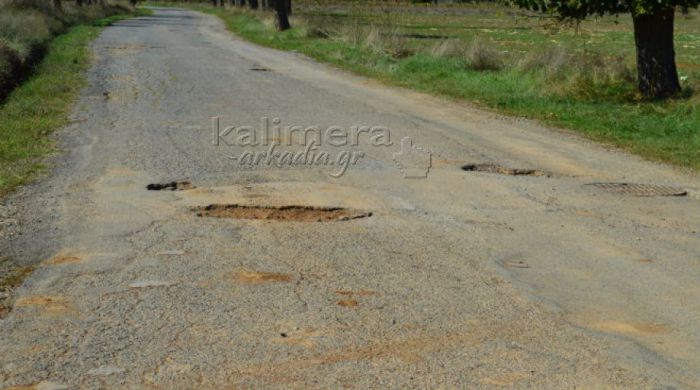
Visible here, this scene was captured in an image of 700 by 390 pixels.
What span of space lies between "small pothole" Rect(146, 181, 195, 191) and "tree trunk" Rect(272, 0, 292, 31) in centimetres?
2882

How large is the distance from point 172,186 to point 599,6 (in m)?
9.36

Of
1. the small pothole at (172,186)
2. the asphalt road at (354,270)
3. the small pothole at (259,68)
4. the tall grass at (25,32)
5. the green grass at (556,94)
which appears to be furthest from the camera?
the small pothole at (259,68)

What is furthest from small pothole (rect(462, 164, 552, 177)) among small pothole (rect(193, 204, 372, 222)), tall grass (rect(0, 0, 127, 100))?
tall grass (rect(0, 0, 127, 100))

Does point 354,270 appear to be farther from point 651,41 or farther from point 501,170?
point 651,41

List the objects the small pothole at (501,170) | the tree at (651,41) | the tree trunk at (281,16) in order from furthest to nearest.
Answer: the tree trunk at (281,16)
the tree at (651,41)
the small pothole at (501,170)

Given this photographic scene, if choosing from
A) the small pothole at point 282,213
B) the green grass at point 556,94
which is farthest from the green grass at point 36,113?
the green grass at point 556,94

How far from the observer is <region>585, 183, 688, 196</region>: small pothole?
30.0 ft

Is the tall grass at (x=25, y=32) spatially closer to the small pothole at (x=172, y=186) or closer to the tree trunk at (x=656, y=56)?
the small pothole at (x=172, y=186)

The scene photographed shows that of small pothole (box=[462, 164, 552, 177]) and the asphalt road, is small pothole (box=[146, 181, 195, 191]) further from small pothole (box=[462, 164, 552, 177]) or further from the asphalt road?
small pothole (box=[462, 164, 552, 177])

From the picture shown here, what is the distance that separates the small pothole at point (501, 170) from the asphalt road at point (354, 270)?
132mm

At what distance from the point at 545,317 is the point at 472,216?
2522mm

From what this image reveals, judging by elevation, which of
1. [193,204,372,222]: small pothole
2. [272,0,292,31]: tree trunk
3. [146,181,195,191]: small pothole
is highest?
[193,204,372,222]: small pothole

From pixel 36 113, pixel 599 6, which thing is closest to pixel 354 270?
pixel 36 113

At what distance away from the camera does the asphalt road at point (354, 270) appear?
187 inches
